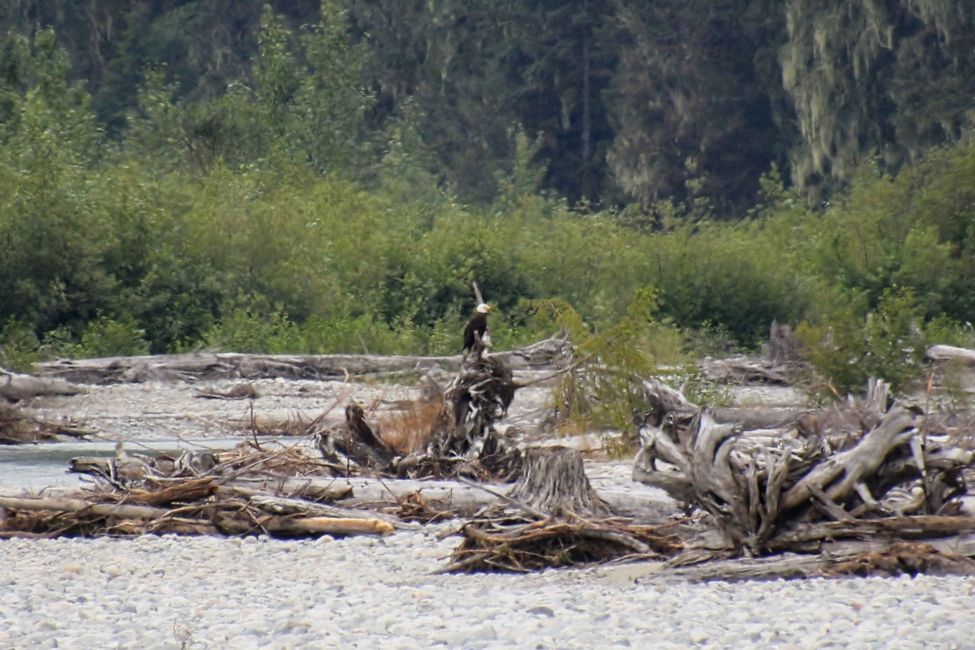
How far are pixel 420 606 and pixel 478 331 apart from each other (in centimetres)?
469

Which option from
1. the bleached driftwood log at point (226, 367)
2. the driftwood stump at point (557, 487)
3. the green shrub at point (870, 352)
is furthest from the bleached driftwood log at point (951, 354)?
the bleached driftwood log at point (226, 367)

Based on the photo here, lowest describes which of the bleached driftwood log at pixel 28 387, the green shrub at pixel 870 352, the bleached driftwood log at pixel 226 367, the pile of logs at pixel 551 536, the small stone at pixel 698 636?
the bleached driftwood log at pixel 226 367

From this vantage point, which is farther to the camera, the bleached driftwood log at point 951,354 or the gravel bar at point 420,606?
the bleached driftwood log at point 951,354

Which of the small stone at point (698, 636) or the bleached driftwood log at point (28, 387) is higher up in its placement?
the small stone at point (698, 636)

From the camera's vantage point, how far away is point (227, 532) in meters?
10.5

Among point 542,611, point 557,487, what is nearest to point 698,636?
point 542,611

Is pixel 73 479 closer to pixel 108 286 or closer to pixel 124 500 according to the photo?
pixel 124 500

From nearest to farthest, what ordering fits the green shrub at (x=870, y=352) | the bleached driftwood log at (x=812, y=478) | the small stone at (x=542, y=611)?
the small stone at (x=542, y=611)
the bleached driftwood log at (x=812, y=478)
the green shrub at (x=870, y=352)

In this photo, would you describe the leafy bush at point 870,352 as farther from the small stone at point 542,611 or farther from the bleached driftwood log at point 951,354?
the small stone at point 542,611

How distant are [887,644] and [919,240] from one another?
821 inches

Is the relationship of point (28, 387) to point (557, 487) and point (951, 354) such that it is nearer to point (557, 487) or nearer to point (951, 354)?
point (951, 354)

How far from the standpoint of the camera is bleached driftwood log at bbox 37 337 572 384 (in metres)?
22.0

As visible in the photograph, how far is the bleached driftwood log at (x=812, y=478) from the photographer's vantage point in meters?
8.13

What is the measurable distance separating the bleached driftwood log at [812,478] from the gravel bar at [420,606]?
0.39m
